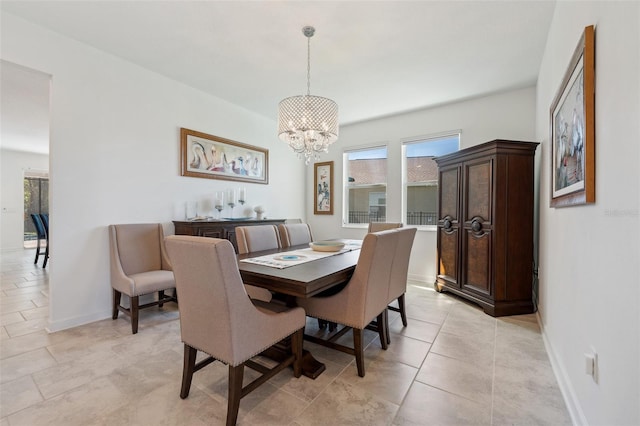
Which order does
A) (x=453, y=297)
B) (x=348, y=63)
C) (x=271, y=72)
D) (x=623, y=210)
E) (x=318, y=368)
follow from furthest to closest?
(x=453, y=297) → (x=271, y=72) → (x=348, y=63) → (x=318, y=368) → (x=623, y=210)

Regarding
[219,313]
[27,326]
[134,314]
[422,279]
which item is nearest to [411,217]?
[422,279]

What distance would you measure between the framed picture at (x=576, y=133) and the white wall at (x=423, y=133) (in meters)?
1.77

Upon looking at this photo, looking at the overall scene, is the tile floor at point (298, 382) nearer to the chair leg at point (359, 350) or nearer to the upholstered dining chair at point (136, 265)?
the chair leg at point (359, 350)

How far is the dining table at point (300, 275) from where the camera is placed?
155 cm

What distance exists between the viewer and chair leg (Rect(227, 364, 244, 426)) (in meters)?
1.35

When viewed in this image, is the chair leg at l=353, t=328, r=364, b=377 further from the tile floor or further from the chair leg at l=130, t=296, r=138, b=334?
the chair leg at l=130, t=296, r=138, b=334

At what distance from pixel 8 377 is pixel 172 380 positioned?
1.09m

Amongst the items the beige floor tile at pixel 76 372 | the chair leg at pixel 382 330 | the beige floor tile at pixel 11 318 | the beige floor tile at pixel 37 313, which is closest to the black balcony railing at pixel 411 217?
the chair leg at pixel 382 330

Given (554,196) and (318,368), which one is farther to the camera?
(554,196)

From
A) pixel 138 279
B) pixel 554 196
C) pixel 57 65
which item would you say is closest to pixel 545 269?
pixel 554 196

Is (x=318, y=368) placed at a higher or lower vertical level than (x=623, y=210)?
lower

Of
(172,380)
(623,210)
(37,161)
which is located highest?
(37,161)

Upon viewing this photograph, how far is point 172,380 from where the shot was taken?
70.6 inches

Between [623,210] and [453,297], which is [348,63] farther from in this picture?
[453,297]
